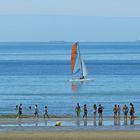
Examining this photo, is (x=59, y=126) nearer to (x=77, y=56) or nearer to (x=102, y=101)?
(x=102, y=101)

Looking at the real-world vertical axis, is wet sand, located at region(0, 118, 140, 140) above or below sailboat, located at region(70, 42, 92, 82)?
below

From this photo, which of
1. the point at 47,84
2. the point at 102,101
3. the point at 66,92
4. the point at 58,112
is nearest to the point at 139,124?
the point at 58,112

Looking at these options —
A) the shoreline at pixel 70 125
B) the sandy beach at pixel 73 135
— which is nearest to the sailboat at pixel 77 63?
the shoreline at pixel 70 125

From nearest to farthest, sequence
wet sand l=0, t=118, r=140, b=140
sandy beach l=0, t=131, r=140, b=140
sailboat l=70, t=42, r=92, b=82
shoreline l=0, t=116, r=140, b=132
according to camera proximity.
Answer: sandy beach l=0, t=131, r=140, b=140 → wet sand l=0, t=118, r=140, b=140 → shoreline l=0, t=116, r=140, b=132 → sailboat l=70, t=42, r=92, b=82

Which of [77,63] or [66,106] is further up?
[77,63]

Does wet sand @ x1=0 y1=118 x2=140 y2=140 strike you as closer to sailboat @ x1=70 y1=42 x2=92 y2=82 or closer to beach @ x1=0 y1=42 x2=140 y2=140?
beach @ x1=0 y1=42 x2=140 y2=140

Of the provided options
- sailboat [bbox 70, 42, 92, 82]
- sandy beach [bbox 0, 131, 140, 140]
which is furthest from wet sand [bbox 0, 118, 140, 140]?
sailboat [bbox 70, 42, 92, 82]

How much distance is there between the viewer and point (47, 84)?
380 feet

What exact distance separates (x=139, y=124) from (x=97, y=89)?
58.5 meters

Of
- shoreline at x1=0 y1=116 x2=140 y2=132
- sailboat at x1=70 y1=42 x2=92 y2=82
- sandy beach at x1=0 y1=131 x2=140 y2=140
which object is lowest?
sandy beach at x1=0 y1=131 x2=140 y2=140

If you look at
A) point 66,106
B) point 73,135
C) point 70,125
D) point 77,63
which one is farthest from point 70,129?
point 77,63

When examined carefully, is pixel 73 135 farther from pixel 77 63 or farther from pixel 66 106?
pixel 77 63

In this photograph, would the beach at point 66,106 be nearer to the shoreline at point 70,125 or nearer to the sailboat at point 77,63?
the shoreline at point 70,125

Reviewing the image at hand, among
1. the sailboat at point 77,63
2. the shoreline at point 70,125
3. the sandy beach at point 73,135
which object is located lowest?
the sandy beach at point 73,135
